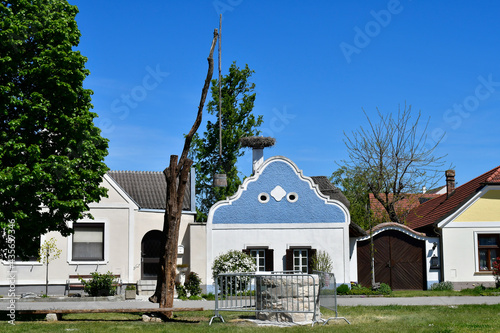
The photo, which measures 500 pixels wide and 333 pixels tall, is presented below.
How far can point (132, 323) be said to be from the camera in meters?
13.9

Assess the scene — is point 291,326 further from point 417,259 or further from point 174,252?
point 417,259

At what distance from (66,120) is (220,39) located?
9380 mm

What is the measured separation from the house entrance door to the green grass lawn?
41.0ft

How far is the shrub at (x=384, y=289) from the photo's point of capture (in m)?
25.0

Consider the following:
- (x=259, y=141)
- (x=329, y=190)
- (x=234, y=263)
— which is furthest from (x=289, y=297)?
(x=329, y=190)

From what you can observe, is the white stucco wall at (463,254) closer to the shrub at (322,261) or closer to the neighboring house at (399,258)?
the neighboring house at (399,258)

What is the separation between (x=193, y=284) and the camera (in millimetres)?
25469

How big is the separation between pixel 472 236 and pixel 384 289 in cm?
529

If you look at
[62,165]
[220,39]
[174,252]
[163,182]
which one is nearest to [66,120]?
[62,165]

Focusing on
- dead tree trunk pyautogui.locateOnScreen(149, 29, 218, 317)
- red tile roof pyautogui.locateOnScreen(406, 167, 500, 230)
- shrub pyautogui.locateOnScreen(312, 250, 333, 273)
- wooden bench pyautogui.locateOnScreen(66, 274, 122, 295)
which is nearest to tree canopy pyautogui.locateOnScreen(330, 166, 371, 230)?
red tile roof pyautogui.locateOnScreen(406, 167, 500, 230)

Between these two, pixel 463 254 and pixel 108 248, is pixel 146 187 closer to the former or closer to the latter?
pixel 108 248

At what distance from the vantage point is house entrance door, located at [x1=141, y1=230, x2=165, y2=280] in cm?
2878

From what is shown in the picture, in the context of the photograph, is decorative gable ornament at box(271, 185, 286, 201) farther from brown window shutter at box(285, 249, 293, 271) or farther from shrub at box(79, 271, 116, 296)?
shrub at box(79, 271, 116, 296)

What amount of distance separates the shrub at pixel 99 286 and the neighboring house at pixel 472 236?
47.0 feet
